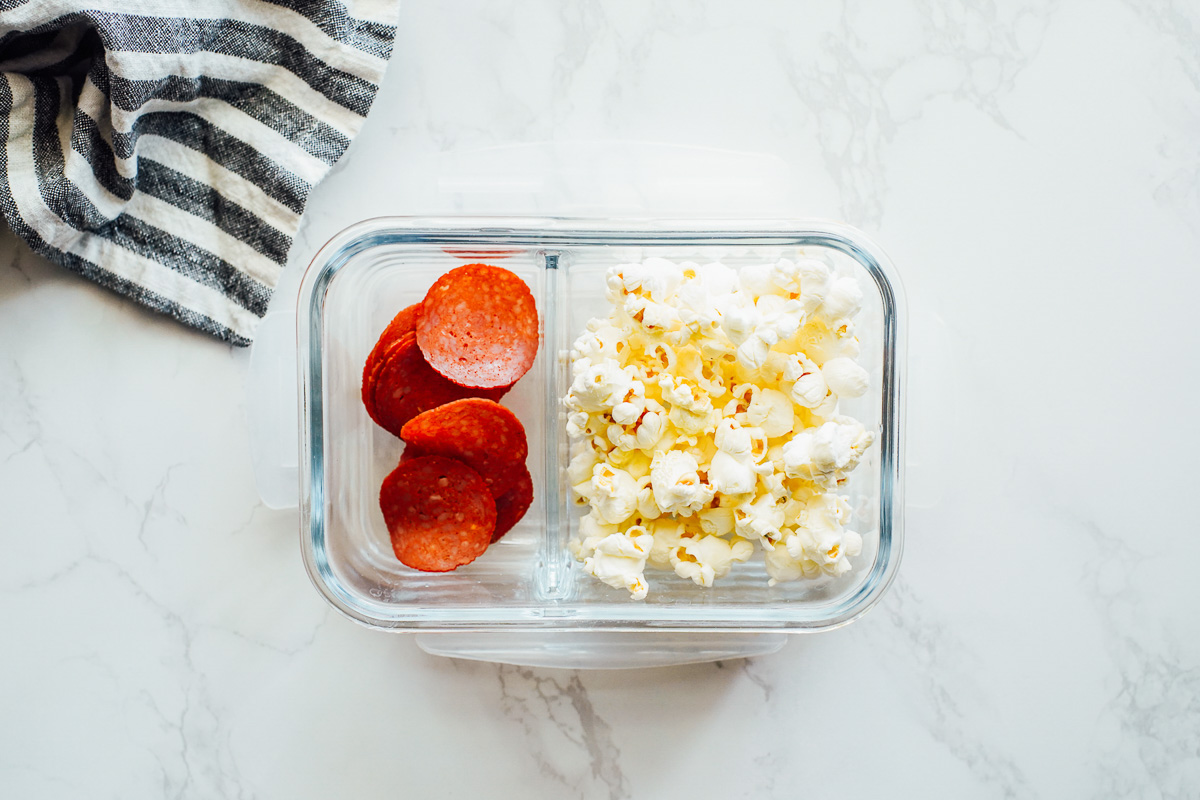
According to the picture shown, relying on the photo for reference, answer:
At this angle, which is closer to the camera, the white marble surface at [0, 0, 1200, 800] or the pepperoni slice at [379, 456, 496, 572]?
the pepperoni slice at [379, 456, 496, 572]

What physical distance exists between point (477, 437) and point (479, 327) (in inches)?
3.8

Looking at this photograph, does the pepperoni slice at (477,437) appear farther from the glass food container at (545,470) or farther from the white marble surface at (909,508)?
the white marble surface at (909,508)

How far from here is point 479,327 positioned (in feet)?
2.24

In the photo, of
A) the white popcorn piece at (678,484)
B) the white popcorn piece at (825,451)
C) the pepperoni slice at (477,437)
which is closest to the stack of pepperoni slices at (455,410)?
the pepperoni slice at (477,437)

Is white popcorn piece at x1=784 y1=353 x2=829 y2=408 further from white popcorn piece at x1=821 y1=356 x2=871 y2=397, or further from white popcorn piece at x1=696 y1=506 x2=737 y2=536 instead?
white popcorn piece at x1=696 y1=506 x2=737 y2=536

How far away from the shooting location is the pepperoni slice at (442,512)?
27.4 inches

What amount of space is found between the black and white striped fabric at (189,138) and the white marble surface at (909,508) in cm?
4

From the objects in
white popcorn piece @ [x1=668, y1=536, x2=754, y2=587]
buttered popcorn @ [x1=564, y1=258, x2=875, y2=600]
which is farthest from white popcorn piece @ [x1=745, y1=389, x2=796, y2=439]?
white popcorn piece @ [x1=668, y1=536, x2=754, y2=587]

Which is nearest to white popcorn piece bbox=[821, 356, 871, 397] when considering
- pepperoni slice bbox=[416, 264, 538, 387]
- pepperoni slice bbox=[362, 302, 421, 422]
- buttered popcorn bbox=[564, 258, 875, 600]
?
buttered popcorn bbox=[564, 258, 875, 600]

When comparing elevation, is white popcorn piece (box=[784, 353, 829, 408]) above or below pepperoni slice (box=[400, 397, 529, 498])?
above

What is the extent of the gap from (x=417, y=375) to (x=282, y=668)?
366 millimetres

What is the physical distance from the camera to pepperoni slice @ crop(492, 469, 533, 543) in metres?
0.71

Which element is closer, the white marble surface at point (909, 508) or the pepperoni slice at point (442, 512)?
the pepperoni slice at point (442, 512)

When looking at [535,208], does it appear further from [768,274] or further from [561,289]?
[768,274]
